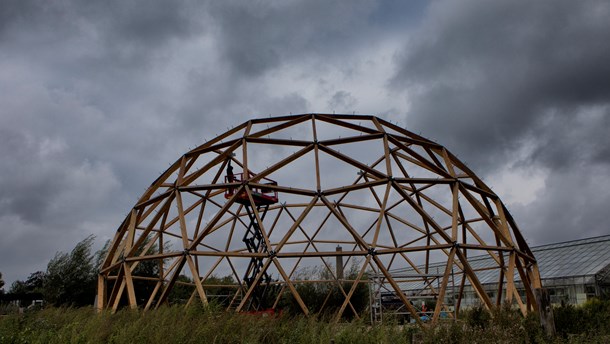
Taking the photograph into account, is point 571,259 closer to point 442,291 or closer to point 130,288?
point 442,291

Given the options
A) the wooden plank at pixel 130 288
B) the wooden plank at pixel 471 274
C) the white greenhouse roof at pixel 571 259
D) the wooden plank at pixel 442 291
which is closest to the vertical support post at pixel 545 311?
the wooden plank at pixel 442 291

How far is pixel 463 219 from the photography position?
2623 centimetres

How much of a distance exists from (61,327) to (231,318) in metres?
5.02

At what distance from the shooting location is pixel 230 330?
12.1 metres

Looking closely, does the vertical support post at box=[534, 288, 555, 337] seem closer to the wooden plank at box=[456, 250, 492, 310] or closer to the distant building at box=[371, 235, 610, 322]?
the wooden plank at box=[456, 250, 492, 310]

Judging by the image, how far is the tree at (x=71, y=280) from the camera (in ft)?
117

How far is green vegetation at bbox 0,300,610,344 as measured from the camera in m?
11.5

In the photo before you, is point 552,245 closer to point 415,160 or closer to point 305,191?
point 415,160

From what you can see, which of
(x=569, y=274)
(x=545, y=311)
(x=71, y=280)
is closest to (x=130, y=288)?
(x=545, y=311)

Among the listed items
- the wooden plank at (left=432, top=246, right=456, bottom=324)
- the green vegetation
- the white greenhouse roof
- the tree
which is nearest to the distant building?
the white greenhouse roof

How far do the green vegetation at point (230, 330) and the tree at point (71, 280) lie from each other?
2267cm

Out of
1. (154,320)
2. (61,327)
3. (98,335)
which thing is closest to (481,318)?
(154,320)

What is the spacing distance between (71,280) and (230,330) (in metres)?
29.2

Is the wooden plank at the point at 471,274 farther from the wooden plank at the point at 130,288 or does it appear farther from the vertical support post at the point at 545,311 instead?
the wooden plank at the point at 130,288
